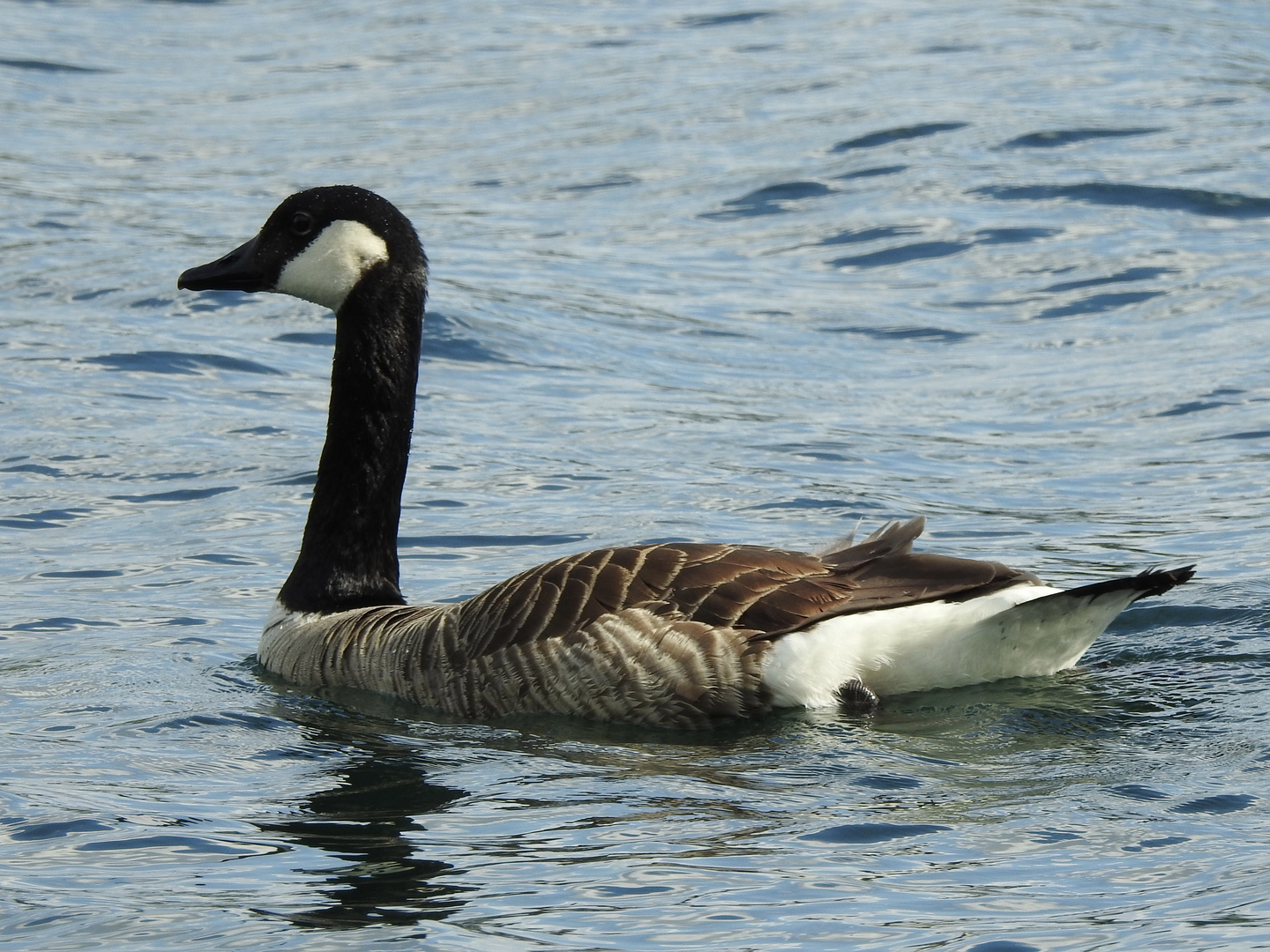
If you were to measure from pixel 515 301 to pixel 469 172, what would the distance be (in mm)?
5164

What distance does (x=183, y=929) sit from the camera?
546 cm

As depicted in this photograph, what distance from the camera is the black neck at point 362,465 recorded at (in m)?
8.84

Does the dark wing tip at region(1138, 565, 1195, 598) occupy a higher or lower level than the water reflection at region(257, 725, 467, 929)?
higher

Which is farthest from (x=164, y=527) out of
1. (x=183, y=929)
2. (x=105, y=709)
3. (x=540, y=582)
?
(x=183, y=929)

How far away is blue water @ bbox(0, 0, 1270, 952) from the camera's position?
5.80m

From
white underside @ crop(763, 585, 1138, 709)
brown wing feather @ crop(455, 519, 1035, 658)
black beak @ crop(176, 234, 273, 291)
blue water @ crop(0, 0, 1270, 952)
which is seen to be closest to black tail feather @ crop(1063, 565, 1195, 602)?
white underside @ crop(763, 585, 1138, 709)

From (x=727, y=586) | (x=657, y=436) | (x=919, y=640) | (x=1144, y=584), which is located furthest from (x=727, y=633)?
(x=657, y=436)

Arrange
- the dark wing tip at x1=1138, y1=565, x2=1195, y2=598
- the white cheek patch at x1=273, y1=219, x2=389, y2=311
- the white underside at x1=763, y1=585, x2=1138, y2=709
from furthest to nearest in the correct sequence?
1. the white cheek patch at x1=273, y1=219, x2=389, y2=311
2. the white underside at x1=763, y1=585, x2=1138, y2=709
3. the dark wing tip at x1=1138, y1=565, x2=1195, y2=598

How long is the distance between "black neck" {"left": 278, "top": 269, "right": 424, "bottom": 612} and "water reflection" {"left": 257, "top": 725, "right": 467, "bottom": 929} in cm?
144

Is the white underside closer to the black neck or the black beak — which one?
the black neck

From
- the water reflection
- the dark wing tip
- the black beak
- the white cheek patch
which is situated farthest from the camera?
the black beak

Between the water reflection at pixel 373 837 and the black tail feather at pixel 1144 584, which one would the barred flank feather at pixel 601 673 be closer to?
the water reflection at pixel 373 837

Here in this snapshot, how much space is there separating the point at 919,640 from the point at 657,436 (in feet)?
18.5

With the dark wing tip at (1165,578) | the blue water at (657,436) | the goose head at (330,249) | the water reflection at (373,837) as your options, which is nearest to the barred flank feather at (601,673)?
the blue water at (657,436)
